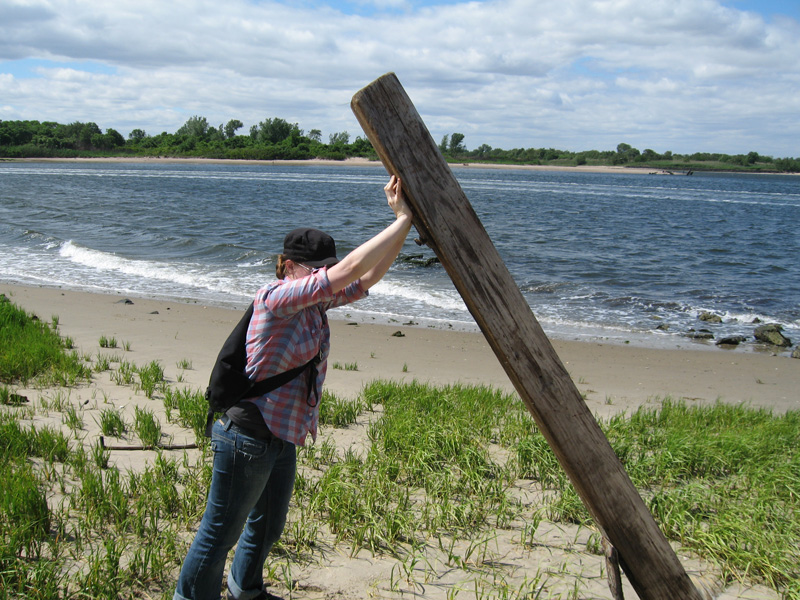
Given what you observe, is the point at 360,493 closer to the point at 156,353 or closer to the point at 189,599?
the point at 189,599

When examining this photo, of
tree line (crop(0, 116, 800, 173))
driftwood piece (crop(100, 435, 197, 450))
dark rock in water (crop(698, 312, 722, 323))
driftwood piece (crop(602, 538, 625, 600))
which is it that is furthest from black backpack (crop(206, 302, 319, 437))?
tree line (crop(0, 116, 800, 173))

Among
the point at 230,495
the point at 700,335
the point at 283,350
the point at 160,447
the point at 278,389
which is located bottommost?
the point at 700,335

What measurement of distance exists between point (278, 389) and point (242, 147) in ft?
480

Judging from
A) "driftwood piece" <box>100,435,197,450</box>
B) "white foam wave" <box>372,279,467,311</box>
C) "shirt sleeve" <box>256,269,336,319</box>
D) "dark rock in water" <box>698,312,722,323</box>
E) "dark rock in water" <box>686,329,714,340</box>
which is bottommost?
"dark rock in water" <box>686,329,714,340</box>

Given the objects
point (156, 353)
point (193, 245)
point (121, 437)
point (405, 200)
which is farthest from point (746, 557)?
point (193, 245)

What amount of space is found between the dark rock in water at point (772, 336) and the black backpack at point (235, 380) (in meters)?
12.6

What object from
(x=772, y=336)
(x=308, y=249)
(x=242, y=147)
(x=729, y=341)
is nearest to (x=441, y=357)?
(x=729, y=341)

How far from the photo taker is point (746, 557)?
3527 millimetres

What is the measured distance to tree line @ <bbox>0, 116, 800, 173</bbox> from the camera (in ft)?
420

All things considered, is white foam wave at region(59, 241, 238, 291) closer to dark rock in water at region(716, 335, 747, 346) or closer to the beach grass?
the beach grass

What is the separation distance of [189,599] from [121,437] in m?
2.56

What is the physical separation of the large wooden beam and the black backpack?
0.82 m

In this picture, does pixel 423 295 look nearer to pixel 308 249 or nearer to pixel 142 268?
pixel 142 268

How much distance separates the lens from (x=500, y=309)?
2475 millimetres
